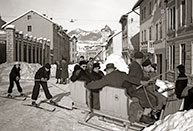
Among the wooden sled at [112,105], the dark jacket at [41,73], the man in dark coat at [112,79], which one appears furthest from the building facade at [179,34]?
the man in dark coat at [112,79]

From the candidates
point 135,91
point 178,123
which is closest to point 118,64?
point 135,91

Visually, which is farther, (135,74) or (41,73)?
(41,73)

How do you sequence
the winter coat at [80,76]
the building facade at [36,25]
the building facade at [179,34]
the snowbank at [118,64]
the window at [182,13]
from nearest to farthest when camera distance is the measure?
the winter coat at [80,76]
the building facade at [179,34]
the window at [182,13]
the snowbank at [118,64]
the building facade at [36,25]

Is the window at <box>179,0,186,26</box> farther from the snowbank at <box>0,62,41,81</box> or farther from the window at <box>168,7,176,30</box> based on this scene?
the snowbank at <box>0,62,41,81</box>

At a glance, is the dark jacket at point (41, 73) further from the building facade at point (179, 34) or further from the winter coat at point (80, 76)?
the building facade at point (179, 34)

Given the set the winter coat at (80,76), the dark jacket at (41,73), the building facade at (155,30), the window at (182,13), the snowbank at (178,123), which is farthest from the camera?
the building facade at (155,30)

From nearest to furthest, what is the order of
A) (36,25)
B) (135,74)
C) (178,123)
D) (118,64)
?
(178,123)
(135,74)
(118,64)
(36,25)

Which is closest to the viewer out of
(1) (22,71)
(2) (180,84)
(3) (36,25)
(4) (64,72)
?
(2) (180,84)

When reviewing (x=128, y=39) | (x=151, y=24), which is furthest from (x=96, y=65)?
(x=128, y=39)

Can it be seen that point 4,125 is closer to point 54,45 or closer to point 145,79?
point 145,79

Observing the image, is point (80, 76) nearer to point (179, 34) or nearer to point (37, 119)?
A: point (37, 119)

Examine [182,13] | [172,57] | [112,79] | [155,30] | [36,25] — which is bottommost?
[112,79]

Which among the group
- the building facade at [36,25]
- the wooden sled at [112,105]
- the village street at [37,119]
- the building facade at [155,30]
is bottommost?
the village street at [37,119]

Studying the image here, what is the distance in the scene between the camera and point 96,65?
882 centimetres
